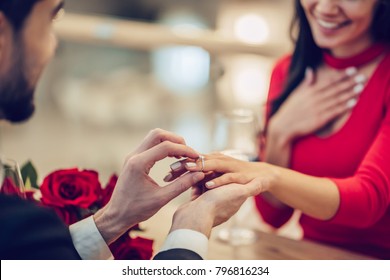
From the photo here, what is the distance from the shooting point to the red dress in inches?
32.3

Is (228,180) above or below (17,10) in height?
below

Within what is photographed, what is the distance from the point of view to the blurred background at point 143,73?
3.31 feet

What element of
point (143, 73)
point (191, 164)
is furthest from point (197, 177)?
point (143, 73)

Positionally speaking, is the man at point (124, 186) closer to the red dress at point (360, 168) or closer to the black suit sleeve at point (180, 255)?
the black suit sleeve at point (180, 255)

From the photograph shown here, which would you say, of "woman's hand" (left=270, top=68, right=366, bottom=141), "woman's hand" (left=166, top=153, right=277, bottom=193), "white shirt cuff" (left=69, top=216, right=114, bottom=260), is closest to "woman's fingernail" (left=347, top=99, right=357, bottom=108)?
"woman's hand" (left=270, top=68, right=366, bottom=141)

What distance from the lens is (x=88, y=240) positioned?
0.69 m

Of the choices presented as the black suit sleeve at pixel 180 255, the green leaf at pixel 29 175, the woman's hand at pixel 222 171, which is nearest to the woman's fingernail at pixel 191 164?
the woman's hand at pixel 222 171

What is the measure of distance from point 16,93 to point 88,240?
0.66 ft

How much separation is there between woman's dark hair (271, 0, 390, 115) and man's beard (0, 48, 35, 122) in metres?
0.42

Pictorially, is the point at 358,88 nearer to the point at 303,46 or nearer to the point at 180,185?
the point at 303,46

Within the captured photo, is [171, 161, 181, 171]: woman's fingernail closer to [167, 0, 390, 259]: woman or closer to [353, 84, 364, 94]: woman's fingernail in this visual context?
[167, 0, 390, 259]: woman

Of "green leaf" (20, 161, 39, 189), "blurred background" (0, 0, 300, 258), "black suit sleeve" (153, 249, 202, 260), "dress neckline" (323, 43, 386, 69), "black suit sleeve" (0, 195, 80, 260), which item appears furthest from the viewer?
"blurred background" (0, 0, 300, 258)

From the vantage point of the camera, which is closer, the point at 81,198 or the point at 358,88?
the point at 81,198

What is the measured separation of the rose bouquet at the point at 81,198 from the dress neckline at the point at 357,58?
40cm
